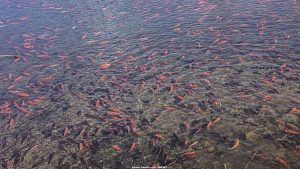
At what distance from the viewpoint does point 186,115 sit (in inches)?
335

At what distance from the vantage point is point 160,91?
9852mm

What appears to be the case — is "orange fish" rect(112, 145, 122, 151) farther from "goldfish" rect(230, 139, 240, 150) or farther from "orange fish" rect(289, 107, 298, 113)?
"orange fish" rect(289, 107, 298, 113)

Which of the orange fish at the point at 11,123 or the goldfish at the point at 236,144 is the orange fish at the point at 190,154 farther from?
the orange fish at the point at 11,123

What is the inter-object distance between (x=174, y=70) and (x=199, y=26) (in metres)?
4.42

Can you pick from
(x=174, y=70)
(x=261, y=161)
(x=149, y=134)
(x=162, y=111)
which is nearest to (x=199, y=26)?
(x=174, y=70)

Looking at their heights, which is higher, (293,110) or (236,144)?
(293,110)

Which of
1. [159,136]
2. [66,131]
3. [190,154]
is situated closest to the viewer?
[190,154]

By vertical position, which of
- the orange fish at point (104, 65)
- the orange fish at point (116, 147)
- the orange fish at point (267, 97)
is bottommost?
the orange fish at point (116, 147)

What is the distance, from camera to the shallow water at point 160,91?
7.38m

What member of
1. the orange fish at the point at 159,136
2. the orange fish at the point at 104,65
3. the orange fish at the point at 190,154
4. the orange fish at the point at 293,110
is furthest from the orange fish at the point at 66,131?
the orange fish at the point at 293,110

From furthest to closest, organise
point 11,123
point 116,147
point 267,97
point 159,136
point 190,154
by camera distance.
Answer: point 11,123 → point 267,97 → point 159,136 → point 116,147 → point 190,154

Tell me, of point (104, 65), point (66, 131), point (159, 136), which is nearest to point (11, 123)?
point (66, 131)

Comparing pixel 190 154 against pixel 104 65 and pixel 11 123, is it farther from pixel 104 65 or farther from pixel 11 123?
pixel 104 65

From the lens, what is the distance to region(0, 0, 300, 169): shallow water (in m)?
7.38
